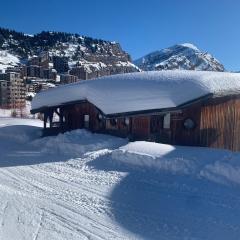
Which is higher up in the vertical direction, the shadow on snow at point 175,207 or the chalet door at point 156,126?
the chalet door at point 156,126

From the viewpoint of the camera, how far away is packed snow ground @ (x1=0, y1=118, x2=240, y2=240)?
6676mm

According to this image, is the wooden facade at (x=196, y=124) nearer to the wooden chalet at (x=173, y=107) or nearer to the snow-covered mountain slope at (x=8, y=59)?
the wooden chalet at (x=173, y=107)

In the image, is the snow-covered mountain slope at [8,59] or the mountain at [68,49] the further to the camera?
the mountain at [68,49]

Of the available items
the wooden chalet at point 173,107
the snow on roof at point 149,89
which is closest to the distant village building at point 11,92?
the snow on roof at point 149,89

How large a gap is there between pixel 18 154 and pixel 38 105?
649cm

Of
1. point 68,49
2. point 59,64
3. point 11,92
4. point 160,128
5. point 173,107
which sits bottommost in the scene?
point 160,128

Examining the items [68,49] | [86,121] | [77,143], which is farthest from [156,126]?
[68,49]

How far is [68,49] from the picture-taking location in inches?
5728

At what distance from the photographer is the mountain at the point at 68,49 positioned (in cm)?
12871

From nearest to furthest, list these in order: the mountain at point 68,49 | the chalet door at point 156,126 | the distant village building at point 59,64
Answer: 1. the chalet door at point 156,126
2. the distant village building at point 59,64
3. the mountain at point 68,49

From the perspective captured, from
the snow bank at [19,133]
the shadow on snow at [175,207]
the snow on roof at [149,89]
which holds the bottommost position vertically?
the shadow on snow at [175,207]

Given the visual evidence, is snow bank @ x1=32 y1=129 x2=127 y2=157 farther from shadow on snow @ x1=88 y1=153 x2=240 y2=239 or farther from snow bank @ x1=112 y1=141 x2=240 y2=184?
shadow on snow @ x1=88 y1=153 x2=240 y2=239

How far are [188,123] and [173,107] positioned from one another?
48.8 inches

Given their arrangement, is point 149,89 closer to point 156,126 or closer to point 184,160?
point 156,126
